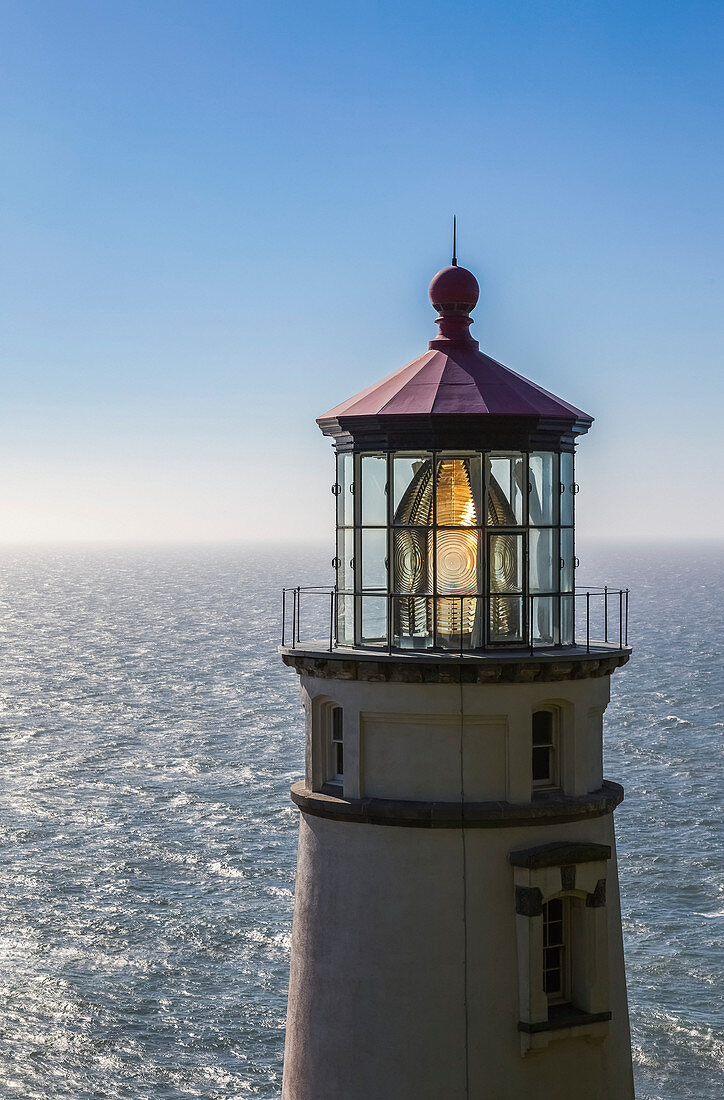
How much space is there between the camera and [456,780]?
12477 mm

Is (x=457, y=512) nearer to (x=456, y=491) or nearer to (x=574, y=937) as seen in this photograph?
(x=456, y=491)

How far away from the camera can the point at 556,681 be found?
498 inches

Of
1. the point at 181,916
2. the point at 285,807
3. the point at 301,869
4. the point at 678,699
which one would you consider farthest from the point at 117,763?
the point at 301,869

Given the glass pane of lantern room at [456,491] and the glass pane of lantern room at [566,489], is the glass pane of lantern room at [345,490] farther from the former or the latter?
the glass pane of lantern room at [566,489]

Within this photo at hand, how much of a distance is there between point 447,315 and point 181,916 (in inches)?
1184

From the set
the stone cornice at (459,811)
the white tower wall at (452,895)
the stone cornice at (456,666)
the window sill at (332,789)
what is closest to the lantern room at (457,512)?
the stone cornice at (456,666)

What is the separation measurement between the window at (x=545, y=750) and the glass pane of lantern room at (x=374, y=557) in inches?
70.8

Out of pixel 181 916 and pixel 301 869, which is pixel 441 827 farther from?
pixel 181 916

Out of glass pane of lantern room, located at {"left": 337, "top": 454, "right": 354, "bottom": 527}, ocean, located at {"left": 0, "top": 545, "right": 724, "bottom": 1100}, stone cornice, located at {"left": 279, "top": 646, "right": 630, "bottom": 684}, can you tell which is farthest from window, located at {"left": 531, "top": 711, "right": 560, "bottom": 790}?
ocean, located at {"left": 0, "top": 545, "right": 724, "bottom": 1100}

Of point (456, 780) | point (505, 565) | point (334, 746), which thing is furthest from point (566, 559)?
point (334, 746)

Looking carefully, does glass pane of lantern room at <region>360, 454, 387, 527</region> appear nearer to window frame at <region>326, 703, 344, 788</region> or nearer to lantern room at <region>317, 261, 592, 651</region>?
lantern room at <region>317, 261, 592, 651</region>

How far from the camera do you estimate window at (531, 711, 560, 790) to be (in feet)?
→ 42.4

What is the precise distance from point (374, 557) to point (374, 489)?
60 cm

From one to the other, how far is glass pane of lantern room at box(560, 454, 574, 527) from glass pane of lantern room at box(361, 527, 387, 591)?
1624 millimetres
